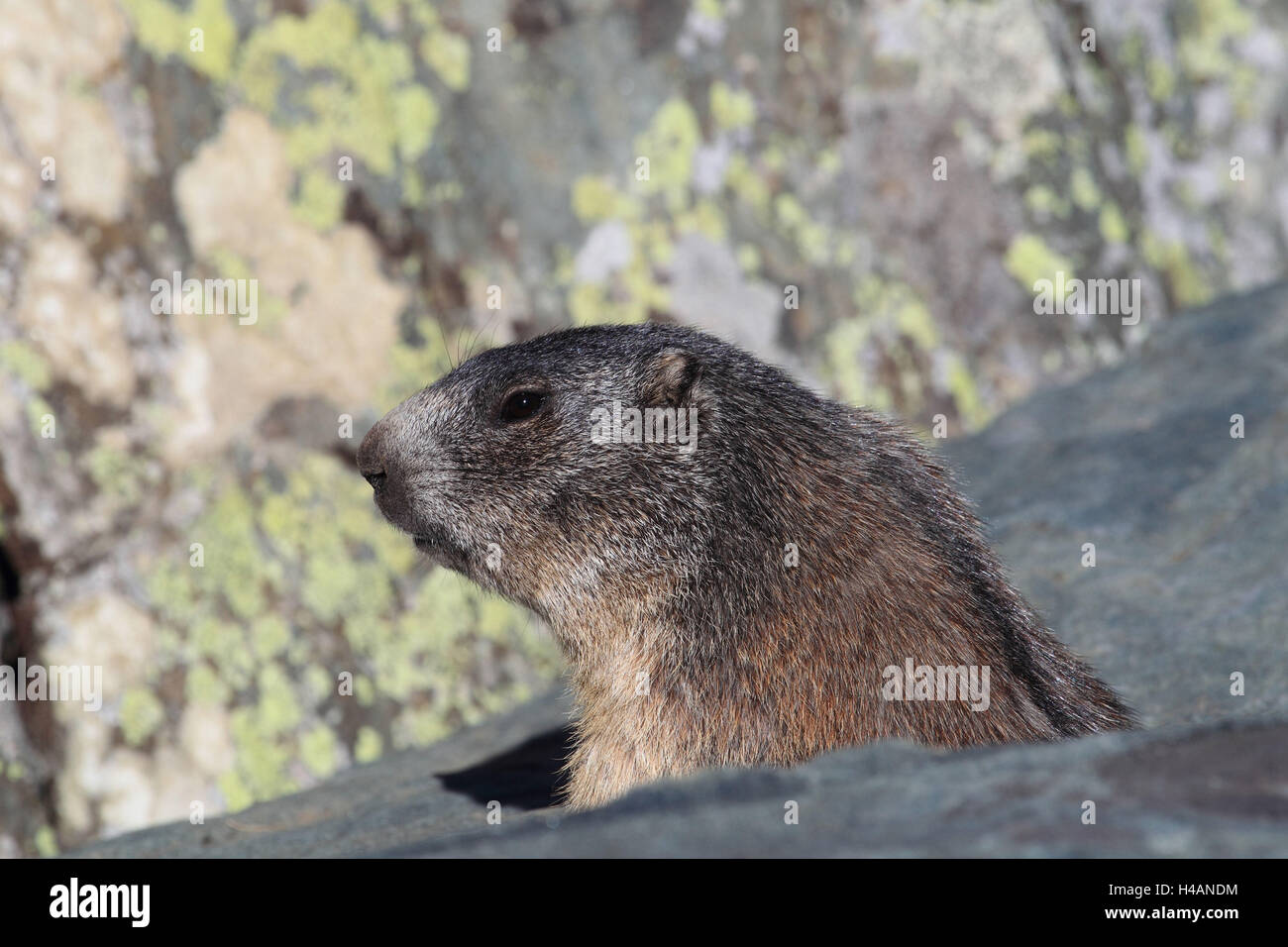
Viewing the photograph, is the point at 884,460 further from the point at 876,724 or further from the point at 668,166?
the point at 668,166

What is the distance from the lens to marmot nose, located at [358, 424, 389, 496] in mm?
5816

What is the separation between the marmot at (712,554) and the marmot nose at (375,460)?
1 centimetres

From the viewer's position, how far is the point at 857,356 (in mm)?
9070

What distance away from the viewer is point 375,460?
19.1 feet

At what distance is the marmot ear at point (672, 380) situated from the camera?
18.5ft

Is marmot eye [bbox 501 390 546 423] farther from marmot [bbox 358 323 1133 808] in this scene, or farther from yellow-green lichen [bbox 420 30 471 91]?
yellow-green lichen [bbox 420 30 471 91]

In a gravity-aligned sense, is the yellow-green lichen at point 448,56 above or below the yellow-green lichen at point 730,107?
above

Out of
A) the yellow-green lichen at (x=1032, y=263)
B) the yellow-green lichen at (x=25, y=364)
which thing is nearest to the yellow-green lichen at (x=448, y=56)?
the yellow-green lichen at (x=25, y=364)

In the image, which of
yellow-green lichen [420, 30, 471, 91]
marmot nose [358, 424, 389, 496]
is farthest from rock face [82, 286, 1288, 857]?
yellow-green lichen [420, 30, 471, 91]

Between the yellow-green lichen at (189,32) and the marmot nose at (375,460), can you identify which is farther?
the yellow-green lichen at (189,32)

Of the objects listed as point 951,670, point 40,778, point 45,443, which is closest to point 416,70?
point 45,443

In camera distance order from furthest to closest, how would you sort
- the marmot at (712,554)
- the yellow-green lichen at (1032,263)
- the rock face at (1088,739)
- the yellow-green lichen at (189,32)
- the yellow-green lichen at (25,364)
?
the yellow-green lichen at (1032,263) → the yellow-green lichen at (189,32) → the yellow-green lichen at (25,364) → the marmot at (712,554) → the rock face at (1088,739)

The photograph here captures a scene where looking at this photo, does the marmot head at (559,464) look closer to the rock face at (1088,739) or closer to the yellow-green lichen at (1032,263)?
the rock face at (1088,739)

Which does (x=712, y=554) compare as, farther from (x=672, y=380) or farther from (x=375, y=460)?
(x=375, y=460)
